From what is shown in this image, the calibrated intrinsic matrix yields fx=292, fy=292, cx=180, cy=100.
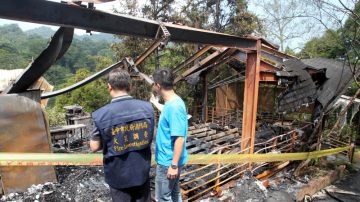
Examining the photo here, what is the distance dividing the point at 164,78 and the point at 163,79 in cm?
1

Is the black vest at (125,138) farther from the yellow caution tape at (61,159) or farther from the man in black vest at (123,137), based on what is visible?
the yellow caution tape at (61,159)

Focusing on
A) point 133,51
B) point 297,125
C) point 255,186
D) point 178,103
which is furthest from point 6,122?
point 133,51

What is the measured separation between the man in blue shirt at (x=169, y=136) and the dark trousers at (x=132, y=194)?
22 centimetres

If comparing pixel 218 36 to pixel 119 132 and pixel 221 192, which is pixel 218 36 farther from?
pixel 119 132

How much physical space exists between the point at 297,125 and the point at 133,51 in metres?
10.1

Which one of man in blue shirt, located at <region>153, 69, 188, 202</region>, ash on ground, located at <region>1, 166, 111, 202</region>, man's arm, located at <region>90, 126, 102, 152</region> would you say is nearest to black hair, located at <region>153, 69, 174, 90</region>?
man in blue shirt, located at <region>153, 69, 188, 202</region>

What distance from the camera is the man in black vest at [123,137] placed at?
2.63 meters

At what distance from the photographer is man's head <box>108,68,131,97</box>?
2693mm

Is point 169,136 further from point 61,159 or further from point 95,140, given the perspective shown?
point 61,159

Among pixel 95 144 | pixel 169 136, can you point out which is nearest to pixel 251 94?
pixel 169 136

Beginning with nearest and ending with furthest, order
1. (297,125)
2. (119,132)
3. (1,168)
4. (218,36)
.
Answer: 1. (119,132)
2. (1,168)
3. (218,36)
4. (297,125)

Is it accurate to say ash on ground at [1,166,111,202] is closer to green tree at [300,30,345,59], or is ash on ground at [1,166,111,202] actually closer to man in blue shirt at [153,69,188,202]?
man in blue shirt at [153,69,188,202]

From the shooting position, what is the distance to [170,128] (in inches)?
117

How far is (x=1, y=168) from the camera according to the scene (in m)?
4.78
